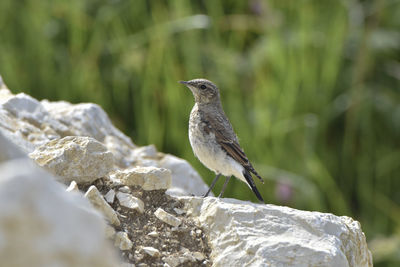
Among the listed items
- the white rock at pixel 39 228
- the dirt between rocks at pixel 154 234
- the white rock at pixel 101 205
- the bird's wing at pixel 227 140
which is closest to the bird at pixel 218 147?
the bird's wing at pixel 227 140

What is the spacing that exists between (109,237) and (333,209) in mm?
4173

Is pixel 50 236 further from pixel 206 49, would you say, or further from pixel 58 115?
pixel 206 49

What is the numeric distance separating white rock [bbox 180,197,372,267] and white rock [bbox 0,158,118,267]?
1.35 m

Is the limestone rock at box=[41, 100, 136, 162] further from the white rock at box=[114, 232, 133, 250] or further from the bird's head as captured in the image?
the white rock at box=[114, 232, 133, 250]

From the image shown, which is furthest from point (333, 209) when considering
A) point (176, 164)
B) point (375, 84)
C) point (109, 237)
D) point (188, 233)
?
point (109, 237)

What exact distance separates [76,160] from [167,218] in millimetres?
619

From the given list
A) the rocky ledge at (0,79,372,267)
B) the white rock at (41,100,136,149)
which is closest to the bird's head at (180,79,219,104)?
the white rock at (41,100,136,149)

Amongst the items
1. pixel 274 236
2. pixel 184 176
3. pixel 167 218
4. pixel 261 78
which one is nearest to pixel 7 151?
pixel 167 218

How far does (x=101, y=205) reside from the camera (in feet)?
9.43

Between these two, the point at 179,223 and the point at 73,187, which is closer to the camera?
the point at 73,187

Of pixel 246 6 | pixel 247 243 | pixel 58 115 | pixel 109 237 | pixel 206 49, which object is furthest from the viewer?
pixel 246 6

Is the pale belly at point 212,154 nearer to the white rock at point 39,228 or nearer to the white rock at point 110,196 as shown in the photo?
the white rock at point 110,196

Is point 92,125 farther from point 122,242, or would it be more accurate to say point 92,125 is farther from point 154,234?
point 122,242

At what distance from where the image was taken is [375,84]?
7.19 metres
